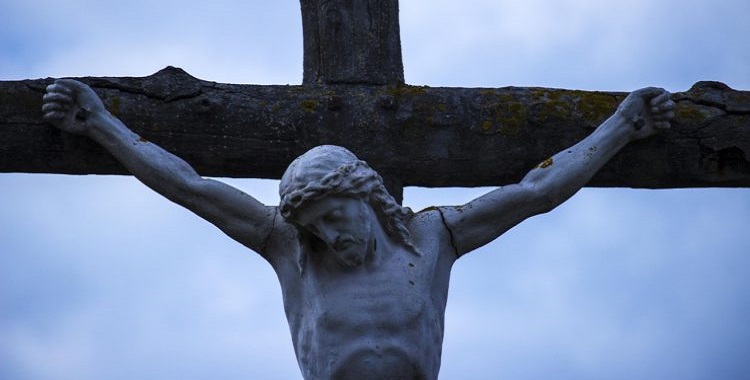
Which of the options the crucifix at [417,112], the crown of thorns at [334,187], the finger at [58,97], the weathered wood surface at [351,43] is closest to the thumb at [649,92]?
the crucifix at [417,112]

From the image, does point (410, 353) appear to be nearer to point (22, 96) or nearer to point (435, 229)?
point (435, 229)

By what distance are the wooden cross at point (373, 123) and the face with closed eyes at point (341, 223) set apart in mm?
695

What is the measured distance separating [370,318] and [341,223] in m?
0.33

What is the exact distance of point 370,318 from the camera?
8.64 m

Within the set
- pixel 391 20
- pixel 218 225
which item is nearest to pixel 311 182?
pixel 218 225

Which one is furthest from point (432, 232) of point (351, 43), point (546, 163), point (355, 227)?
point (351, 43)

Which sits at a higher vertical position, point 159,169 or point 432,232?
point 159,169

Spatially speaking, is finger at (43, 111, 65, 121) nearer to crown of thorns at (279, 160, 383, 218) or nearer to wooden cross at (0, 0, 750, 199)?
A: wooden cross at (0, 0, 750, 199)

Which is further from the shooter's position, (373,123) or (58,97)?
(373,123)

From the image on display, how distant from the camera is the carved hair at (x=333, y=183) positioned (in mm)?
8547

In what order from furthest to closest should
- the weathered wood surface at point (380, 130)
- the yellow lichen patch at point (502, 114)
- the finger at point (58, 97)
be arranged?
the yellow lichen patch at point (502, 114), the weathered wood surface at point (380, 130), the finger at point (58, 97)

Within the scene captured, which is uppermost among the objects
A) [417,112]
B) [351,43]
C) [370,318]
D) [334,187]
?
[351,43]

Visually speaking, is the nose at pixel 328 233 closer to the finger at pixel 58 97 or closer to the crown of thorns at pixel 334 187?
the crown of thorns at pixel 334 187

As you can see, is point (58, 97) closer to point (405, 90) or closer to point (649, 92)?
point (405, 90)
